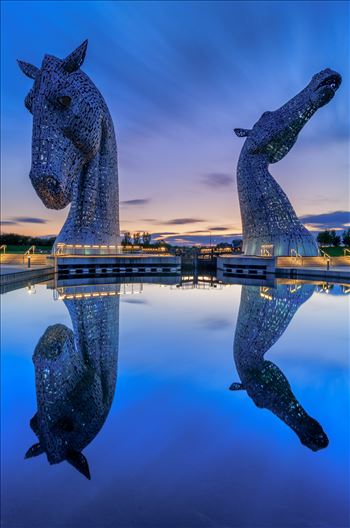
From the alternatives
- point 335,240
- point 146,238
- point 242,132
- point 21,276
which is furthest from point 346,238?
point 21,276

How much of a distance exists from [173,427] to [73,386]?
1293 millimetres

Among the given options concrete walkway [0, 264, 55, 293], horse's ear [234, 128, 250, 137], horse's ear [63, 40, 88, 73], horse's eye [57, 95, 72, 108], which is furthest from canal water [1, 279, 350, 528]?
horse's ear [234, 128, 250, 137]

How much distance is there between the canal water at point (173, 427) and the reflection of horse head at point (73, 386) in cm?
2

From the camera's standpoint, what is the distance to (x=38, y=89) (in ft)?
36.0

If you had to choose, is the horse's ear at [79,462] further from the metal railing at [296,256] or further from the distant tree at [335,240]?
the distant tree at [335,240]

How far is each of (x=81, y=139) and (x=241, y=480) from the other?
11791 mm

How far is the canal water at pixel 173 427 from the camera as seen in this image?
204 centimetres

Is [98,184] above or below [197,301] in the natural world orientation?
above

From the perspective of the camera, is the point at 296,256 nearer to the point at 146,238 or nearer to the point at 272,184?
the point at 272,184

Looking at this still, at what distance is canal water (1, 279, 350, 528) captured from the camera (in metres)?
2.04

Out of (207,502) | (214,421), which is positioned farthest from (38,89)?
(207,502)

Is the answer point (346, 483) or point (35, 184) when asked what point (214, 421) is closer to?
point (346, 483)

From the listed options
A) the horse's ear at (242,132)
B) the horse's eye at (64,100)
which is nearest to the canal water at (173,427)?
the horse's eye at (64,100)

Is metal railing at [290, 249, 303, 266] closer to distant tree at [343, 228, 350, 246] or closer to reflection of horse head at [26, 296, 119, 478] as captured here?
reflection of horse head at [26, 296, 119, 478]
